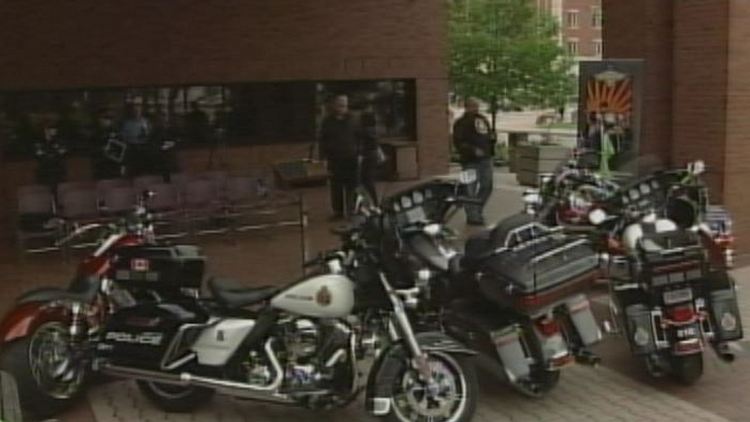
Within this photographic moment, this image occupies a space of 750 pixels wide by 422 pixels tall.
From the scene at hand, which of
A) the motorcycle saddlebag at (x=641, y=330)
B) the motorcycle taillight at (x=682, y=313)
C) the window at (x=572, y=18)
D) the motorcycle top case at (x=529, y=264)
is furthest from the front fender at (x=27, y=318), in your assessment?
the window at (x=572, y=18)

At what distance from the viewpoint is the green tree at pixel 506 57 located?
34.4 m

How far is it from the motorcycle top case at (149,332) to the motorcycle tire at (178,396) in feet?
0.83

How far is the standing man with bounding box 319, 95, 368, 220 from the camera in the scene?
1312cm

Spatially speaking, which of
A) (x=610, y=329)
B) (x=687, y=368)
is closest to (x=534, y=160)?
(x=610, y=329)

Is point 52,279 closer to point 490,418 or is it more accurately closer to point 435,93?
point 490,418

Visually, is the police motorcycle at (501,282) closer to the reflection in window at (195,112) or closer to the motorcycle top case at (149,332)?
the motorcycle top case at (149,332)

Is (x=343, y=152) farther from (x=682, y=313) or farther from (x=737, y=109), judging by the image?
(x=682, y=313)

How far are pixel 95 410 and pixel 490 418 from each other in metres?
2.39

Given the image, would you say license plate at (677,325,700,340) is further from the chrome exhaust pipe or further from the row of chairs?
the row of chairs

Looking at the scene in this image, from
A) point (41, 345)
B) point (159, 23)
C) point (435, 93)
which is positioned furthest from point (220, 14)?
point (41, 345)

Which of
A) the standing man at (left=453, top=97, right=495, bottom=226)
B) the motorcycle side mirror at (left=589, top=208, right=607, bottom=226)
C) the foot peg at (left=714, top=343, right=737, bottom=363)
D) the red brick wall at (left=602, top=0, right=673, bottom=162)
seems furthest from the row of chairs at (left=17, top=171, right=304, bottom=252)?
the foot peg at (left=714, top=343, right=737, bottom=363)

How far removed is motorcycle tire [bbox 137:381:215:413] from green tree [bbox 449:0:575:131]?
28075mm

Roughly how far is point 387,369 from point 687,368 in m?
2.08

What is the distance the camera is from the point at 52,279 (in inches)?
395
